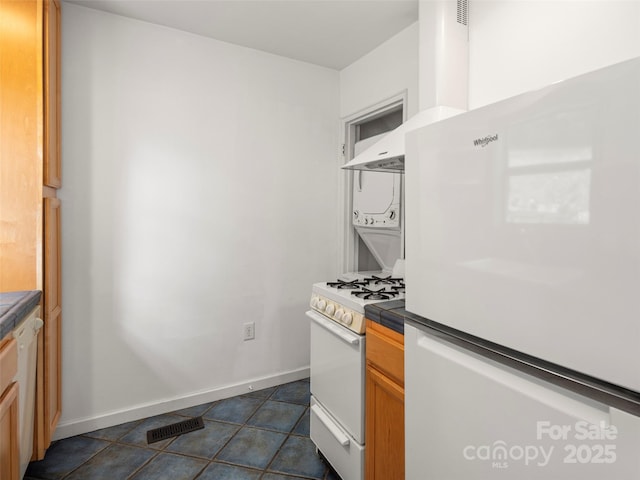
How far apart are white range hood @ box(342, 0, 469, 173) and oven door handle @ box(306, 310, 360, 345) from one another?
772 mm

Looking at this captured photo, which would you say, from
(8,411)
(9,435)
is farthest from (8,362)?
(9,435)

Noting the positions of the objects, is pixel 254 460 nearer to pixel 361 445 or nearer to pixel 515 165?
pixel 361 445

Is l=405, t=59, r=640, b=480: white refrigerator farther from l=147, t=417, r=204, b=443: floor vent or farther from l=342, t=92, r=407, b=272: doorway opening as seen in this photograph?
l=342, t=92, r=407, b=272: doorway opening

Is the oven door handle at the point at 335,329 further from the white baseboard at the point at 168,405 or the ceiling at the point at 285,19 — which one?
the ceiling at the point at 285,19

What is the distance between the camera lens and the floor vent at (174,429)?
203 centimetres

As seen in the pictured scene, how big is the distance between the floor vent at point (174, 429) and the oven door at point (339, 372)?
83cm

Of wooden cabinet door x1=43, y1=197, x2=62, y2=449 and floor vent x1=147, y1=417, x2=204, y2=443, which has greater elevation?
wooden cabinet door x1=43, y1=197, x2=62, y2=449

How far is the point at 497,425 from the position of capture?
2.85 feet

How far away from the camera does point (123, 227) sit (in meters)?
2.16

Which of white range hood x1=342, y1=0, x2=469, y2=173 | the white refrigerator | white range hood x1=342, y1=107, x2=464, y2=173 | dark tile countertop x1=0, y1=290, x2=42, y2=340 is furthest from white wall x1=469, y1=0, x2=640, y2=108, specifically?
dark tile countertop x1=0, y1=290, x2=42, y2=340

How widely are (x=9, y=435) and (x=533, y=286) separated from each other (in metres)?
1.72

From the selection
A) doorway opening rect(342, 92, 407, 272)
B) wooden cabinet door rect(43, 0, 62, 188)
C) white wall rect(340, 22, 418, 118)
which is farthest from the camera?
doorway opening rect(342, 92, 407, 272)

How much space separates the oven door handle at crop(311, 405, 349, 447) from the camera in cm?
156

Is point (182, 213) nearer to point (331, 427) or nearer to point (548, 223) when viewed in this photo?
point (331, 427)
